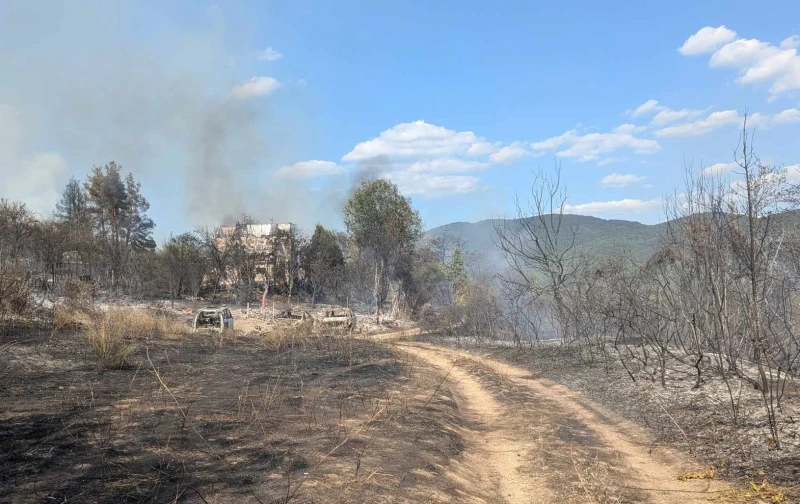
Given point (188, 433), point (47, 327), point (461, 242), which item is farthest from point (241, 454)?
point (461, 242)

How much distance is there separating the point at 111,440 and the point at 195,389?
10.7 feet

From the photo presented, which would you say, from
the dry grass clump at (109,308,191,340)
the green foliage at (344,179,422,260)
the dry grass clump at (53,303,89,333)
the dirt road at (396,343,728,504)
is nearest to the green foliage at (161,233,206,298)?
the green foliage at (344,179,422,260)

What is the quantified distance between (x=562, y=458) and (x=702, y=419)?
3.07 meters

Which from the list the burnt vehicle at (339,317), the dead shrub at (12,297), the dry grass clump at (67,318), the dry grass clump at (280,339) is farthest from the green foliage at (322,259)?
the dead shrub at (12,297)

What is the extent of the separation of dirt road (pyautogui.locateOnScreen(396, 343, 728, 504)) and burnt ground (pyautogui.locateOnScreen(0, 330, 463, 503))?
518 millimetres

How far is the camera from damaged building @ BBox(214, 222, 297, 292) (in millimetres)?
40906

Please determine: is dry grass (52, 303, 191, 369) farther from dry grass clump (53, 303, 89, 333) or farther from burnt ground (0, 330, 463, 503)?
burnt ground (0, 330, 463, 503)

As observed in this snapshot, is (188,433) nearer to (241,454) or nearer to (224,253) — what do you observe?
(241,454)

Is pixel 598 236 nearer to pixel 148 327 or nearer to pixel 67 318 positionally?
pixel 148 327

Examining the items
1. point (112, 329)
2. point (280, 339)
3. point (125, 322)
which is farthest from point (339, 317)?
point (112, 329)

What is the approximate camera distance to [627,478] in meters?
5.99

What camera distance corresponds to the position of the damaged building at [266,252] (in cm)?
4091

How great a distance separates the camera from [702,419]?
8211mm

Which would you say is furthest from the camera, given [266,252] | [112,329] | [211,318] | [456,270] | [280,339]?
[456,270]
